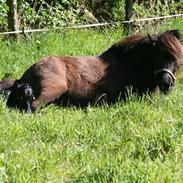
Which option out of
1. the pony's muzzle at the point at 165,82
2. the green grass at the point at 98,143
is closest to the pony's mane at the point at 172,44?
the pony's muzzle at the point at 165,82

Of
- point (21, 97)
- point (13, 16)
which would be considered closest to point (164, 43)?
point (21, 97)

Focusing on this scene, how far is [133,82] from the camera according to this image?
7168 millimetres

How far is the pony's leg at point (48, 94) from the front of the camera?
6.78 meters

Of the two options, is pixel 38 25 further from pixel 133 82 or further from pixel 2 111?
pixel 2 111

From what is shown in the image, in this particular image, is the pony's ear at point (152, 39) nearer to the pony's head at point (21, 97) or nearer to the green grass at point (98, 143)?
the green grass at point (98, 143)

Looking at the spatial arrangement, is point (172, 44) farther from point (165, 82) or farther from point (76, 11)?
point (76, 11)

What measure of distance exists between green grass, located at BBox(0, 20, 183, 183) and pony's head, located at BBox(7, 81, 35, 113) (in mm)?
239

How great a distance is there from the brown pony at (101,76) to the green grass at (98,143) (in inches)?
8.8

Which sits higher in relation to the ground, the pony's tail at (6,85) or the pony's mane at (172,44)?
the pony's mane at (172,44)

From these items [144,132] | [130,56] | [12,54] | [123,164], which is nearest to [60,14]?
[12,54]

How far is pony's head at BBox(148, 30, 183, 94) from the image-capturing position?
22.6ft

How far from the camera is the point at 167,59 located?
6.95 meters

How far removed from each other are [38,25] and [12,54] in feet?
10.1

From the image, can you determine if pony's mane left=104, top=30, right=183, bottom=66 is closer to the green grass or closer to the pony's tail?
the green grass
